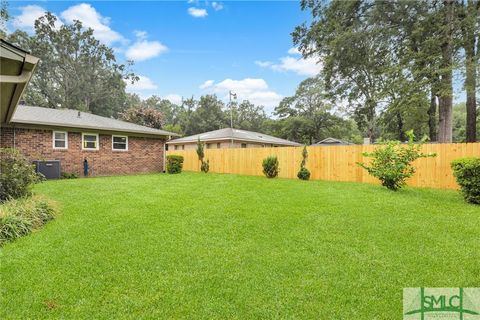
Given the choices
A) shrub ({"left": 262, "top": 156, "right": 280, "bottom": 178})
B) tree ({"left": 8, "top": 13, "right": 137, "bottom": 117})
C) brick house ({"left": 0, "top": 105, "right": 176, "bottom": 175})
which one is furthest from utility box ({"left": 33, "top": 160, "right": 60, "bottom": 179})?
tree ({"left": 8, "top": 13, "right": 137, "bottom": 117})

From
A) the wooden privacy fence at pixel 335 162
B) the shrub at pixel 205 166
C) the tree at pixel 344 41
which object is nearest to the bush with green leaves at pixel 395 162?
the wooden privacy fence at pixel 335 162

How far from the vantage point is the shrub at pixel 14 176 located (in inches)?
229

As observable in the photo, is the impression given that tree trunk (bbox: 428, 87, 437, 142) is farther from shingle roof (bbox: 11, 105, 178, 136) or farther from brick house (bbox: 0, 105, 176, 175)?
shingle roof (bbox: 11, 105, 178, 136)

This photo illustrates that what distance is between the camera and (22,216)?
4.77 metres

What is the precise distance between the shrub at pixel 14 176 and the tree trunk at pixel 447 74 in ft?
51.3

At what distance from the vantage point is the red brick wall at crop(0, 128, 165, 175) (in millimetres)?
12180

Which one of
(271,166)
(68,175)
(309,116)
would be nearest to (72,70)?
(68,175)

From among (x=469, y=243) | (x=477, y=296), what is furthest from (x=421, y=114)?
(x=477, y=296)

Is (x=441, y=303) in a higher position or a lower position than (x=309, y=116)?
lower

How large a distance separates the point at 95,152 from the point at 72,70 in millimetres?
26689

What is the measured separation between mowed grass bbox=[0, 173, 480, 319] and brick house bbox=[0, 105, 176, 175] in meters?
8.64

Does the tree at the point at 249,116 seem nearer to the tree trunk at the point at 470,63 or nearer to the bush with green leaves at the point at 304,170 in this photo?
the bush with green leaves at the point at 304,170

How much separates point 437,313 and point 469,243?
2282mm

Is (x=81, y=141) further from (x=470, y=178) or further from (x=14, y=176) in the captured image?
(x=470, y=178)
